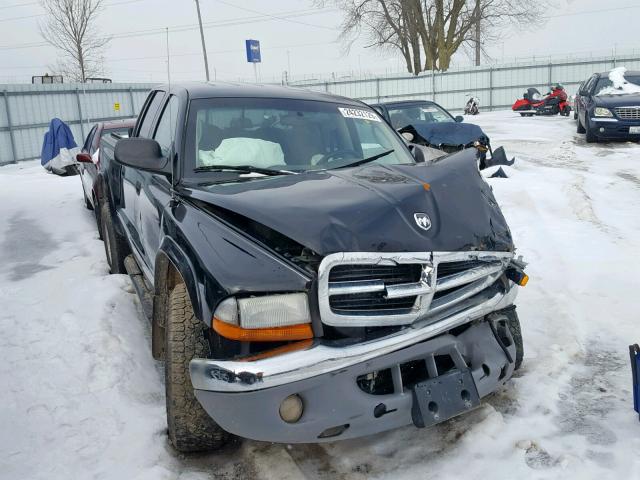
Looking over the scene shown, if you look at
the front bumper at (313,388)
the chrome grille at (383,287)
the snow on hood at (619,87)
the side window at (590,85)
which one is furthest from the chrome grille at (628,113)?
the front bumper at (313,388)

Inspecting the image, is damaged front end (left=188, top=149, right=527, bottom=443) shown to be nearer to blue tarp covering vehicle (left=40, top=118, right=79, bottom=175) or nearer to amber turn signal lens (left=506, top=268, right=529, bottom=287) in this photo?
amber turn signal lens (left=506, top=268, right=529, bottom=287)

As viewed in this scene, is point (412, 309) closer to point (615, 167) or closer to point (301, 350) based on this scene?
→ point (301, 350)

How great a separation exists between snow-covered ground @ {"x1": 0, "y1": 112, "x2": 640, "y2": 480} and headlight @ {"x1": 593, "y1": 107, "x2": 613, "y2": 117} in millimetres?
7782

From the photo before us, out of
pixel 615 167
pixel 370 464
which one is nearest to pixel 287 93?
pixel 370 464

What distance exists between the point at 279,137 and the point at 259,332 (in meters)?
1.57

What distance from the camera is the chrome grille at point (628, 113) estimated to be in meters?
12.8

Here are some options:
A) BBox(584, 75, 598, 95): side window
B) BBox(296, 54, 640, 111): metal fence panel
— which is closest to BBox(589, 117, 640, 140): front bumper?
BBox(584, 75, 598, 95): side window

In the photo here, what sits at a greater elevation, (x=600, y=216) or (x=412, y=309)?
(x=412, y=309)

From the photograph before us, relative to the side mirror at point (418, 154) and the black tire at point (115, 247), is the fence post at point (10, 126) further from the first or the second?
the side mirror at point (418, 154)

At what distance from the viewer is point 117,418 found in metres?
3.07

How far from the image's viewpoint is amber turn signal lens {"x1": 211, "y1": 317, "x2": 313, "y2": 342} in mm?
2273

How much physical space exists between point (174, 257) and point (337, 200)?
791 millimetres

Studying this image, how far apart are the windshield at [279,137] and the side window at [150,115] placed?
960 mm

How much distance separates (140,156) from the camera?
3.29 meters
